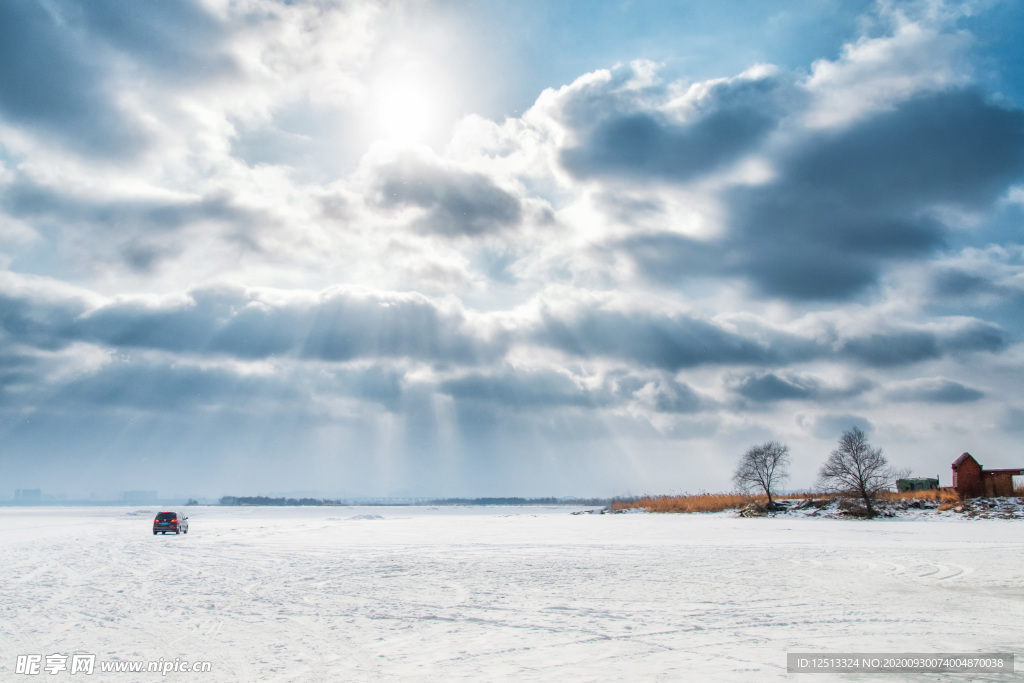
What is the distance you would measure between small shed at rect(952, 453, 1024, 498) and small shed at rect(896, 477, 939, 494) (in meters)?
12.0

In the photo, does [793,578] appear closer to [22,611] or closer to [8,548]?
[22,611]

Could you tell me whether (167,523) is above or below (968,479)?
below

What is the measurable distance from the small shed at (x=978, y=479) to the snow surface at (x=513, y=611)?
41.7 metres

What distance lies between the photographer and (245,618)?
44.0 feet

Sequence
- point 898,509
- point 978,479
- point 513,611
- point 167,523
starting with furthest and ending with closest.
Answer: point 978,479
point 898,509
point 167,523
point 513,611

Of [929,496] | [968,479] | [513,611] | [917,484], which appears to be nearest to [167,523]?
[513,611]

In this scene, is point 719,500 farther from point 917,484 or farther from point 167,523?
point 167,523

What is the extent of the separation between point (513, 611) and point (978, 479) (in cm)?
6610

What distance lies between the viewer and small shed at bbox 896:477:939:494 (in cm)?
7450

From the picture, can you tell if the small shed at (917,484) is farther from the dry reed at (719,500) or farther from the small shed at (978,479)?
the small shed at (978,479)

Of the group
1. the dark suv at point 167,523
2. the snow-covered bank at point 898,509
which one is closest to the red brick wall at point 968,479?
the snow-covered bank at point 898,509

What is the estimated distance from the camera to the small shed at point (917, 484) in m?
74.5

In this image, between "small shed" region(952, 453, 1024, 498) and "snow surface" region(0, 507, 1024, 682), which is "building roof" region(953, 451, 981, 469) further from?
"snow surface" region(0, 507, 1024, 682)

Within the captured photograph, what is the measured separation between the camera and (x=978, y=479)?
61.4 m
